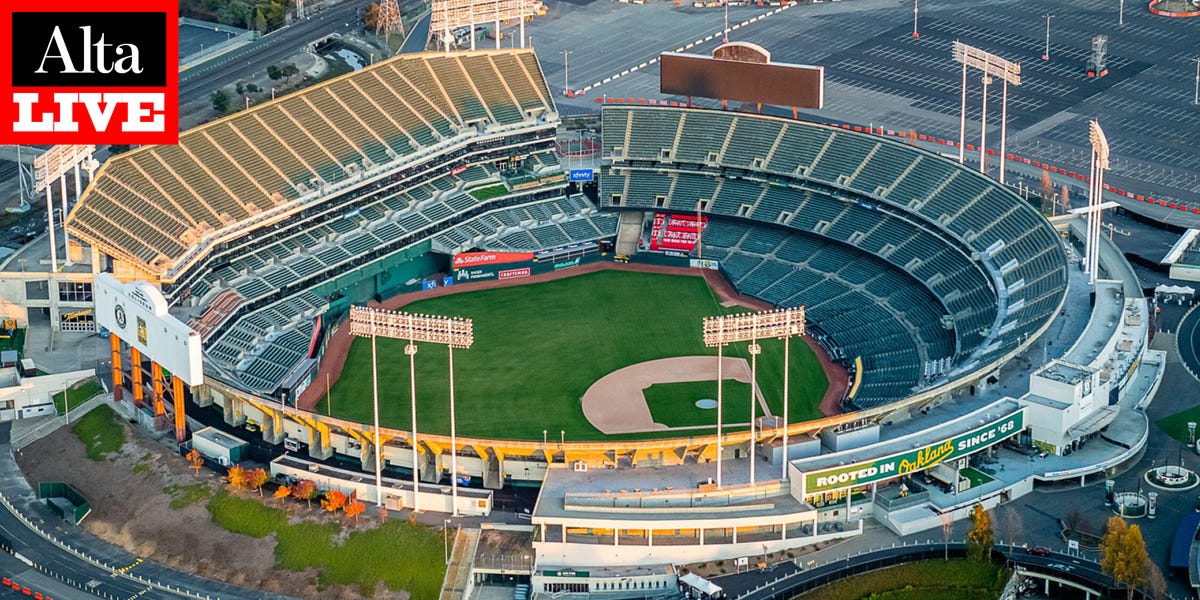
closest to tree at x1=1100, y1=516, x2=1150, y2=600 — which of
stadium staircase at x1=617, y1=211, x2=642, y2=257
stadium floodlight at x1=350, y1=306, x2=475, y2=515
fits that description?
stadium floodlight at x1=350, y1=306, x2=475, y2=515

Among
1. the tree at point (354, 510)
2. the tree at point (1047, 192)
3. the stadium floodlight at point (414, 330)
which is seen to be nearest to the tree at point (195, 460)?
the tree at point (354, 510)

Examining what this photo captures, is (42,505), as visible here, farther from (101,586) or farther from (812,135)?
(812,135)

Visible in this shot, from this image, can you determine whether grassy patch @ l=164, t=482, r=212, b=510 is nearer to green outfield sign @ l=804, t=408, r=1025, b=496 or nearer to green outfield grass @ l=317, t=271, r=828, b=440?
green outfield grass @ l=317, t=271, r=828, b=440

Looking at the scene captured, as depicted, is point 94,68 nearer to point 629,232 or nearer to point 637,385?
point 637,385

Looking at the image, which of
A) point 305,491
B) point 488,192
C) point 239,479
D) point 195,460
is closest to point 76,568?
point 239,479

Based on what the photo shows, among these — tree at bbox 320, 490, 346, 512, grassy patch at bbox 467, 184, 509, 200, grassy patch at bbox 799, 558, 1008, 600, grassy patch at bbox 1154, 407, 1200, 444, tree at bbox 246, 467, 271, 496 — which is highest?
grassy patch at bbox 467, 184, 509, 200
